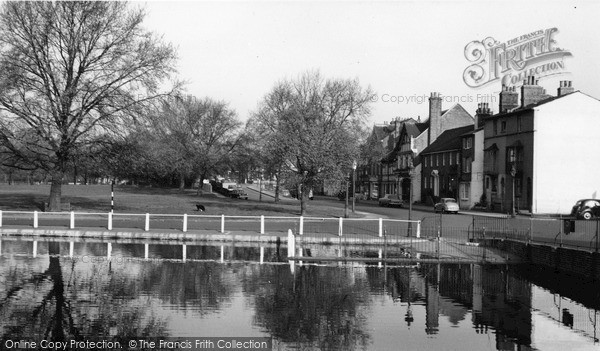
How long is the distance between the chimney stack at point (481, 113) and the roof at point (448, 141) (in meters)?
4.46

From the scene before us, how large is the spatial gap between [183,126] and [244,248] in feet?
188

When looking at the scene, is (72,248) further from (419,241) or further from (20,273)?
(419,241)

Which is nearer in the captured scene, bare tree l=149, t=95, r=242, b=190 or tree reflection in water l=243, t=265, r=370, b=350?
tree reflection in water l=243, t=265, r=370, b=350

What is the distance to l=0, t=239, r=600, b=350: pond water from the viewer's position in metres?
12.5

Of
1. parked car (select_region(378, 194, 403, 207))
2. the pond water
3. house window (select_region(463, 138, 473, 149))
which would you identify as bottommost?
the pond water

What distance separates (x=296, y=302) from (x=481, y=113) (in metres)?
58.0

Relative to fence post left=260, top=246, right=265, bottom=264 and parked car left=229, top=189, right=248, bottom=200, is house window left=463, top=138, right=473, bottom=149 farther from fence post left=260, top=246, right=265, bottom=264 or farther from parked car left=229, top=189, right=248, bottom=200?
fence post left=260, top=246, right=265, bottom=264

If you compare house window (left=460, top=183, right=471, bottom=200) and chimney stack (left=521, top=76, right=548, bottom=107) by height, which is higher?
chimney stack (left=521, top=76, right=548, bottom=107)

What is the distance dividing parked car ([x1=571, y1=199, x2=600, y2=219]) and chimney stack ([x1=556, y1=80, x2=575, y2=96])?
1931 cm

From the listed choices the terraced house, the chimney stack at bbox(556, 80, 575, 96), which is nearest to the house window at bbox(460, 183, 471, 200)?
the terraced house

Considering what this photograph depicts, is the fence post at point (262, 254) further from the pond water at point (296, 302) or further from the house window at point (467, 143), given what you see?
the house window at point (467, 143)

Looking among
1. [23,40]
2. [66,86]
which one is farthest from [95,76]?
[23,40]

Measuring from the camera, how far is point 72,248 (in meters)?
26.8

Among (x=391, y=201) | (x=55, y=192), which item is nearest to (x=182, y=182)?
(x=391, y=201)
